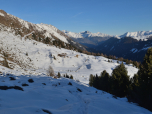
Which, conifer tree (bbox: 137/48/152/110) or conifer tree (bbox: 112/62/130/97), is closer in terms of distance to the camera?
conifer tree (bbox: 137/48/152/110)

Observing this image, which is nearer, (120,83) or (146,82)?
(146,82)

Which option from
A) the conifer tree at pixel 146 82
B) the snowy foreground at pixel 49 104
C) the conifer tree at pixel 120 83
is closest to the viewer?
the snowy foreground at pixel 49 104

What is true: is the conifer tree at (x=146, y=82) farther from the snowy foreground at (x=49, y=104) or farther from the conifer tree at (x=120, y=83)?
the conifer tree at (x=120, y=83)

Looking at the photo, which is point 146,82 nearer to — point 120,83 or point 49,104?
point 120,83

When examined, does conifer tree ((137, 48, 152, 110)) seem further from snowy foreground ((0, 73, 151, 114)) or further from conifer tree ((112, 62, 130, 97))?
conifer tree ((112, 62, 130, 97))

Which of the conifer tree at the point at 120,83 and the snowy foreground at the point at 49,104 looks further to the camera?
the conifer tree at the point at 120,83

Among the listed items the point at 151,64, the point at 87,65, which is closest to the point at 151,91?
the point at 151,64

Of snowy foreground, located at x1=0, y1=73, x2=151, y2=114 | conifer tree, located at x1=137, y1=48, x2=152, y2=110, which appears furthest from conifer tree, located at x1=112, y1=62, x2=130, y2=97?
snowy foreground, located at x1=0, y1=73, x2=151, y2=114

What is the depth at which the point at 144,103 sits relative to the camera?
1138 centimetres

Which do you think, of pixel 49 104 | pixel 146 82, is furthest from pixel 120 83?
pixel 49 104

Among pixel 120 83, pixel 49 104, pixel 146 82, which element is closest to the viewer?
pixel 49 104

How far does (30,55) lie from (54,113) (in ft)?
204

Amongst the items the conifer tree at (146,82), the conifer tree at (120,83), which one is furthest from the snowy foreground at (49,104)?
the conifer tree at (120,83)

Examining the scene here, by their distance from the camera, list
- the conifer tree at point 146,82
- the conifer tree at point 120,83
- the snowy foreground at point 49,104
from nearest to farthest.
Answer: the snowy foreground at point 49,104
the conifer tree at point 146,82
the conifer tree at point 120,83
